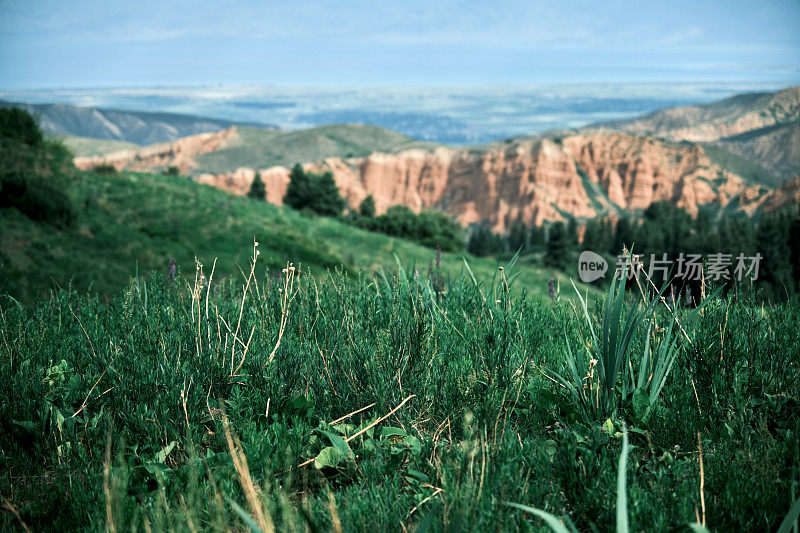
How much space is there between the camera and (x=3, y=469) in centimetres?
272

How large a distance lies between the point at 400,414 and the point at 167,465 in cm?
116

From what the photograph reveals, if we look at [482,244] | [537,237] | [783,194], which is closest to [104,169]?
[482,244]

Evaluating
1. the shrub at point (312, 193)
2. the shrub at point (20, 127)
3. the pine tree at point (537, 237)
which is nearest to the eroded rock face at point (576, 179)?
the pine tree at point (537, 237)

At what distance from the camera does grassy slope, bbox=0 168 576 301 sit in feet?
40.4

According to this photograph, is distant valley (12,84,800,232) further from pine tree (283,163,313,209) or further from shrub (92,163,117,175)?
shrub (92,163,117,175)

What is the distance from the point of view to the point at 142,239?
53.5 ft

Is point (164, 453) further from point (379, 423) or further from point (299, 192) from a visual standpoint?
point (299, 192)

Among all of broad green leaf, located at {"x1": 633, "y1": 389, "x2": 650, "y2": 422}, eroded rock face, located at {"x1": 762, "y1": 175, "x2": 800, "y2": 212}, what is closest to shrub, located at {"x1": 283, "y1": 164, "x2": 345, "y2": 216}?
broad green leaf, located at {"x1": 633, "y1": 389, "x2": 650, "y2": 422}

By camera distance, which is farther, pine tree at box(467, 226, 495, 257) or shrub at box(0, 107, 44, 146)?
pine tree at box(467, 226, 495, 257)

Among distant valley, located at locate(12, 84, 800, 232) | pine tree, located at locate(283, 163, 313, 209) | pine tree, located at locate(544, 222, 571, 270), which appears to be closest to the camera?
pine tree, located at locate(283, 163, 313, 209)

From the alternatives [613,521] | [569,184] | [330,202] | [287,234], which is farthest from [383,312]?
[569,184]

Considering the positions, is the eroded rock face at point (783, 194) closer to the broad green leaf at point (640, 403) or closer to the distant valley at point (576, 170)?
the distant valley at point (576, 170)

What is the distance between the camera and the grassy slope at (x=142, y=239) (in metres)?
12.3

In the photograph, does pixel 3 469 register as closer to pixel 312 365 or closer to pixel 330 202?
pixel 312 365
